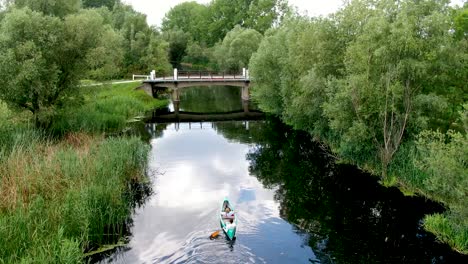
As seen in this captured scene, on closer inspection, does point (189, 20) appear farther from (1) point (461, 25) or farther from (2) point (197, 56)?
(1) point (461, 25)

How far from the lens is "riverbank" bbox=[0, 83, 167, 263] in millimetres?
15273

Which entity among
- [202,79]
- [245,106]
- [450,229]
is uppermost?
[202,79]

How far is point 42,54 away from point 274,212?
72.0 ft

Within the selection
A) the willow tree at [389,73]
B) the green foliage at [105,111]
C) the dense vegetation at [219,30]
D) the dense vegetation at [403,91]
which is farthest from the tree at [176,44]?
the willow tree at [389,73]

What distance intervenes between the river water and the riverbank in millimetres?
1637

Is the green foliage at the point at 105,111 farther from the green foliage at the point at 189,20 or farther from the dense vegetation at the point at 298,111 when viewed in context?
the green foliage at the point at 189,20

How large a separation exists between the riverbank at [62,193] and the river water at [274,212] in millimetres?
1637

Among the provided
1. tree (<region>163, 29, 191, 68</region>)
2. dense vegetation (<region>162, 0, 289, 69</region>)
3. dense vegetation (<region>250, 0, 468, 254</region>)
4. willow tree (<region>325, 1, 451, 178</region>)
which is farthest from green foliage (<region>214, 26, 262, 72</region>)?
willow tree (<region>325, 1, 451, 178</region>)

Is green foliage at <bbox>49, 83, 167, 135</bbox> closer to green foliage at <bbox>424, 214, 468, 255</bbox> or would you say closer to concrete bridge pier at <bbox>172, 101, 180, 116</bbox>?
concrete bridge pier at <bbox>172, 101, 180, 116</bbox>

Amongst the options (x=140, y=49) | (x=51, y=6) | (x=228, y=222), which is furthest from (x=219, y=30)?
(x=228, y=222)

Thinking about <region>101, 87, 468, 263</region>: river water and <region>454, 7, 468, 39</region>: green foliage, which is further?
<region>454, 7, 468, 39</region>: green foliage

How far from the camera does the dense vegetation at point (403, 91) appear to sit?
20000 mm

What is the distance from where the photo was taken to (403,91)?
25859 millimetres

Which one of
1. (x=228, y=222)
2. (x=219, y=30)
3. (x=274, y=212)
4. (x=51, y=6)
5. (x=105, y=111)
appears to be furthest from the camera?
(x=219, y=30)
